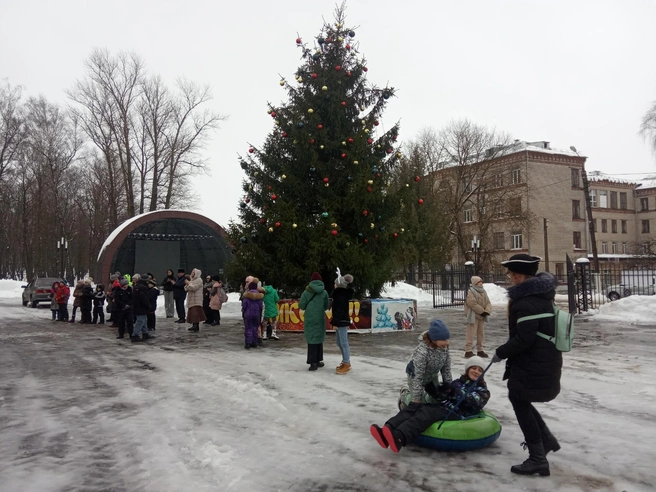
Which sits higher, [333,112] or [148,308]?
[333,112]

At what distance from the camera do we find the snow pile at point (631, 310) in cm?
1855

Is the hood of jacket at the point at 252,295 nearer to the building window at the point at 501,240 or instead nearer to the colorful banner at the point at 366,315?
the colorful banner at the point at 366,315

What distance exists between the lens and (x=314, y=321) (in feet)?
31.2

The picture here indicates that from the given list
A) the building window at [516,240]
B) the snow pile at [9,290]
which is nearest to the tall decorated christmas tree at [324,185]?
the snow pile at [9,290]

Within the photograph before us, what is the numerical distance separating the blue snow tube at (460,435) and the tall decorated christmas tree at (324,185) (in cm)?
1040

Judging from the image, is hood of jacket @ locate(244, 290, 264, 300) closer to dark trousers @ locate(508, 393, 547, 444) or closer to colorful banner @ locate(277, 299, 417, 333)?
colorful banner @ locate(277, 299, 417, 333)

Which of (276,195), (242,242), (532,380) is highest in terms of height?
(276,195)

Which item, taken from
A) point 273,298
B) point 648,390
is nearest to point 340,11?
point 273,298

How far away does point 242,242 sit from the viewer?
A: 53.8 ft

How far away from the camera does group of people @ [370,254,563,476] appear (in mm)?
4375

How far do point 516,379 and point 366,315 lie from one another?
11.5m

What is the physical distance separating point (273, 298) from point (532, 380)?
1023 cm

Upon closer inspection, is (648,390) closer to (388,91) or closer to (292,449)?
(292,449)

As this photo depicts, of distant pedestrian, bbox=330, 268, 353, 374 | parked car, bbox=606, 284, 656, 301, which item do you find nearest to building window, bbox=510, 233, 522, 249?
parked car, bbox=606, 284, 656, 301
